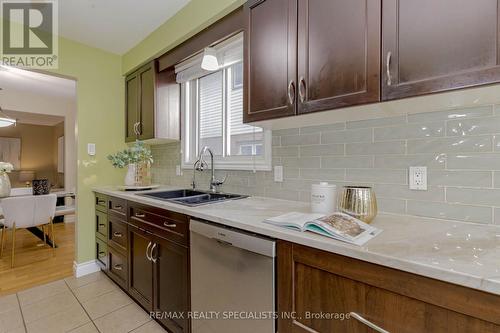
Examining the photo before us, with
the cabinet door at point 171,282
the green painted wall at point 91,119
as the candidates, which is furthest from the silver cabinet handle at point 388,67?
the green painted wall at point 91,119

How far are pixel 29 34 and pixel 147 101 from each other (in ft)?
3.84

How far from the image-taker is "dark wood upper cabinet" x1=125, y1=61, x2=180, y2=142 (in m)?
2.53

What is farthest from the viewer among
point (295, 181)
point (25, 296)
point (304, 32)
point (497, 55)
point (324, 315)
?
point (25, 296)

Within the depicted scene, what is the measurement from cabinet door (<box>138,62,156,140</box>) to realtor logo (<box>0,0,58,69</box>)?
83 centimetres

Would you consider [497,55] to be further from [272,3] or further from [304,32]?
[272,3]

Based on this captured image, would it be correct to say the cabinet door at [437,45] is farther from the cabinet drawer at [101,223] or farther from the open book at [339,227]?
the cabinet drawer at [101,223]

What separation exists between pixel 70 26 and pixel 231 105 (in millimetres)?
1730

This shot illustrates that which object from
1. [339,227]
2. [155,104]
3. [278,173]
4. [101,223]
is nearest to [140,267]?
[101,223]

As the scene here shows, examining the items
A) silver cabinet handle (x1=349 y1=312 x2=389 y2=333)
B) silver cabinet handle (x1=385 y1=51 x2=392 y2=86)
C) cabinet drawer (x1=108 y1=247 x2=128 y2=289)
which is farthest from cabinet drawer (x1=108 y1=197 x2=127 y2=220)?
silver cabinet handle (x1=385 y1=51 x2=392 y2=86)

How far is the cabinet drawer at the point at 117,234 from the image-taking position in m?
2.14

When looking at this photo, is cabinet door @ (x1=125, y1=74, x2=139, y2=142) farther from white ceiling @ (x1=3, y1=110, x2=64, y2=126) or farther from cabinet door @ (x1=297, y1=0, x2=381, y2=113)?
white ceiling @ (x1=3, y1=110, x2=64, y2=126)

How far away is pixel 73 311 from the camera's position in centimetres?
196

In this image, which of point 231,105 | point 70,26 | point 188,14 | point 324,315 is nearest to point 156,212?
point 231,105

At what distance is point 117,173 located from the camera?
299 cm
